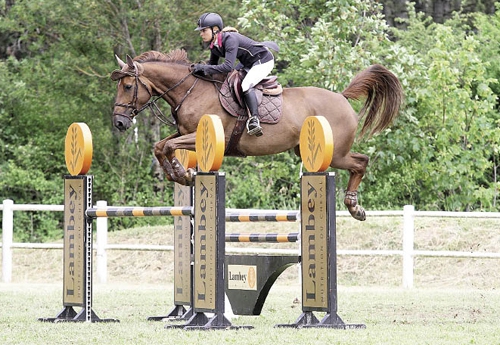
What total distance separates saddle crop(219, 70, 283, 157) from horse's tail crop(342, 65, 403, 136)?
40.8 inches

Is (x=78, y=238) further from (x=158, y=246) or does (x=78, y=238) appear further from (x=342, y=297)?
(x=158, y=246)

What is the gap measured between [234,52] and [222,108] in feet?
1.82

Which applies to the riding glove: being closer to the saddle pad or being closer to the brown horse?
the brown horse

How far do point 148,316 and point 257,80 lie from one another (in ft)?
7.17

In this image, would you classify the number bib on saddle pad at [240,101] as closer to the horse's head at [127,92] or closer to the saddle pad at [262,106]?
the saddle pad at [262,106]

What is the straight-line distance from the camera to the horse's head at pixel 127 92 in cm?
811

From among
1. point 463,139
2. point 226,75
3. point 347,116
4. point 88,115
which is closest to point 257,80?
point 226,75

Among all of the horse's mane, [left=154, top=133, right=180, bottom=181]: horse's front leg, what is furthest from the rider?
[left=154, top=133, right=180, bottom=181]: horse's front leg

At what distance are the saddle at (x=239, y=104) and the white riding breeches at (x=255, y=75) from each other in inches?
Result: 3.4

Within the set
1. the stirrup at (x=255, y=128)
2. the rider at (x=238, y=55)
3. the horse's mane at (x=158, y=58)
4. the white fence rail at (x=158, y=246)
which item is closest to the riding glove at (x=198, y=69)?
the rider at (x=238, y=55)

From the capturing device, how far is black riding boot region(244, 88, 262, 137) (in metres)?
8.18

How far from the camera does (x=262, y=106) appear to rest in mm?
8375

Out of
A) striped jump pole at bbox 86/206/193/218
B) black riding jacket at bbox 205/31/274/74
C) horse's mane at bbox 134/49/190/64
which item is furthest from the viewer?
horse's mane at bbox 134/49/190/64

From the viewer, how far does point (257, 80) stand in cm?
829
